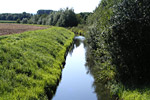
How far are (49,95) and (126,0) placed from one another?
7.97 metres

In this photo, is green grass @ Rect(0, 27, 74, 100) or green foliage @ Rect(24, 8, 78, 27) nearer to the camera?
green grass @ Rect(0, 27, 74, 100)

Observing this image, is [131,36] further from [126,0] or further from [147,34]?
[126,0]

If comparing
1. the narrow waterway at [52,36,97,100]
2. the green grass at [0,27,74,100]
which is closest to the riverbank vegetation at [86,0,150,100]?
the narrow waterway at [52,36,97,100]

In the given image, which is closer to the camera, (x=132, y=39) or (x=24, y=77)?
(x=132, y=39)

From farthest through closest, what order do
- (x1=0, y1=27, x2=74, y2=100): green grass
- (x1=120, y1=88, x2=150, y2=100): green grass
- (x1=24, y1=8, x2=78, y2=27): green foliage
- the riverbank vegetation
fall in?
(x1=24, y1=8, x2=78, y2=27): green foliage, the riverbank vegetation, (x1=0, y1=27, x2=74, y2=100): green grass, (x1=120, y1=88, x2=150, y2=100): green grass

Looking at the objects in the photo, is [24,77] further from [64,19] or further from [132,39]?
[64,19]

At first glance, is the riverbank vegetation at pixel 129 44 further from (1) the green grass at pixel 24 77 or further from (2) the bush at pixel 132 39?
(1) the green grass at pixel 24 77

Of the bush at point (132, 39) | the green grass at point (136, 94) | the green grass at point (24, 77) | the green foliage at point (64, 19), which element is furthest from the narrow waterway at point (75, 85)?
the green foliage at point (64, 19)

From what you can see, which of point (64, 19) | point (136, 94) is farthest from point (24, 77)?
point (64, 19)

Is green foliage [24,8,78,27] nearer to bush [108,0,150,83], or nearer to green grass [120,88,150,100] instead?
bush [108,0,150,83]

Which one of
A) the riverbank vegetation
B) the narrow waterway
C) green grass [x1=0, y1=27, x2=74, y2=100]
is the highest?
the riverbank vegetation

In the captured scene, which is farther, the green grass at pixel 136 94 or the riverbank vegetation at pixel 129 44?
the riverbank vegetation at pixel 129 44

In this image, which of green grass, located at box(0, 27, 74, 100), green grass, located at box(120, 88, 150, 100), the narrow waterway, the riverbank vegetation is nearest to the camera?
green grass, located at box(120, 88, 150, 100)

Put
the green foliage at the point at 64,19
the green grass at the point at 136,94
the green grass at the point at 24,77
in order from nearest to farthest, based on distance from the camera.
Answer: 1. the green grass at the point at 136,94
2. the green grass at the point at 24,77
3. the green foliage at the point at 64,19
